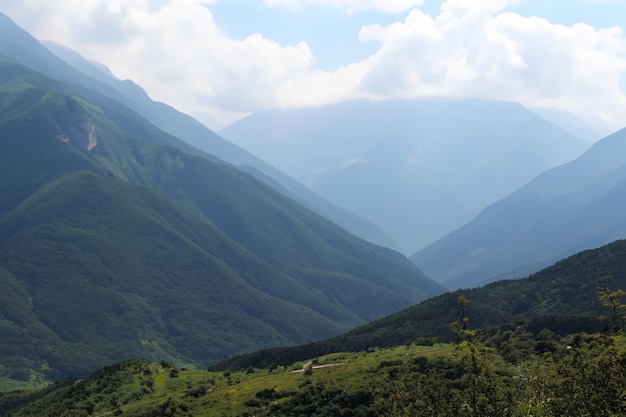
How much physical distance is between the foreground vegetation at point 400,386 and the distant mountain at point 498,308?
32164 millimetres

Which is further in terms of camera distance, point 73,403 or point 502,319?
point 502,319

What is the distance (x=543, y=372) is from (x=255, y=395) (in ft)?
155

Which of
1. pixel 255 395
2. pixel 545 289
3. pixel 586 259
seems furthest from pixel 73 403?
→ pixel 586 259

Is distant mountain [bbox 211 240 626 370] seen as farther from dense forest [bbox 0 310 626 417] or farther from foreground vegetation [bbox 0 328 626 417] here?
foreground vegetation [bbox 0 328 626 417]

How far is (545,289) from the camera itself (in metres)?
179

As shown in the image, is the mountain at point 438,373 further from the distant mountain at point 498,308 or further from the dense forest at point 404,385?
the distant mountain at point 498,308

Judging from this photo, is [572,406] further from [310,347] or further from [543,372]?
[310,347]

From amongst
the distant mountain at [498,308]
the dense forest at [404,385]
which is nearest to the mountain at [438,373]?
the dense forest at [404,385]

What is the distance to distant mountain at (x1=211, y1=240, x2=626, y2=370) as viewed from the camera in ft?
530

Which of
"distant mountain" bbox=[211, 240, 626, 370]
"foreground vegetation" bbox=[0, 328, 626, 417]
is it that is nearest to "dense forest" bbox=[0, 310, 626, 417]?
"foreground vegetation" bbox=[0, 328, 626, 417]

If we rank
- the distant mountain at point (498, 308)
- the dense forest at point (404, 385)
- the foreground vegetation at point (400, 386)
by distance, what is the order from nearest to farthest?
the foreground vegetation at point (400, 386), the dense forest at point (404, 385), the distant mountain at point (498, 308)

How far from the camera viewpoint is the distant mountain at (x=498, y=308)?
161500 mm

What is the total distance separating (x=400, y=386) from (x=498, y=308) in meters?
108

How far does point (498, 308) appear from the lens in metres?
177
